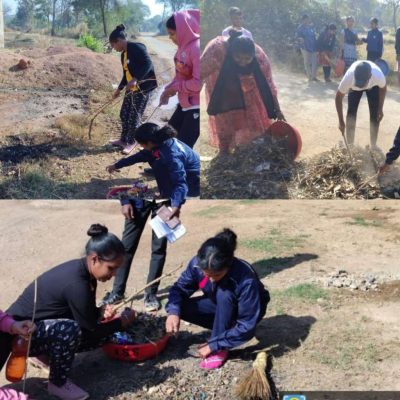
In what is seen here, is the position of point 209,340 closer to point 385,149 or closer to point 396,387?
point 396,387

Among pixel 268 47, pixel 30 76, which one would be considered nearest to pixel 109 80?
pixel 30 76

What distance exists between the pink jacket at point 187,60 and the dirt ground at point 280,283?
1.21 meters

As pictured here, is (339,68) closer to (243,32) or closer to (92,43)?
(243,32)

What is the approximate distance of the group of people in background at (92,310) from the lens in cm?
332

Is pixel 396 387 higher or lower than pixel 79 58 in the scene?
lower

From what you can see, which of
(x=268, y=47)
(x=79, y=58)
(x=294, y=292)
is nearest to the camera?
(x=294, y=292)

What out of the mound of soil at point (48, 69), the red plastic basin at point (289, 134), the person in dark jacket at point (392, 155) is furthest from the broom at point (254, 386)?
the mound of soil at point (48, 69)

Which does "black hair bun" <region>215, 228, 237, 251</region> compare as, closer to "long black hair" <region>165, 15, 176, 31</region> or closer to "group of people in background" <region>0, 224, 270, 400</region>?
"group of people in background" <region>0, 224, 270, 400</region>

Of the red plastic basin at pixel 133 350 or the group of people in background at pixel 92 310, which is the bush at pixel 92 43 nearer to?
the group of people in background at pixel 92 310

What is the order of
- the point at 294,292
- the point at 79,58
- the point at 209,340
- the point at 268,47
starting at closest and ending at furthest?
the point at 209,340, the point at 294,292, the point at 268,47, the point at 79,58

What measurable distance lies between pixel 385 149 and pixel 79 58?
349 cm

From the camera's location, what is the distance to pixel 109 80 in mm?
6633

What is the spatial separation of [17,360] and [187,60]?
3722 millimetres

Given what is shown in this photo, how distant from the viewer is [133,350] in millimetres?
3723
